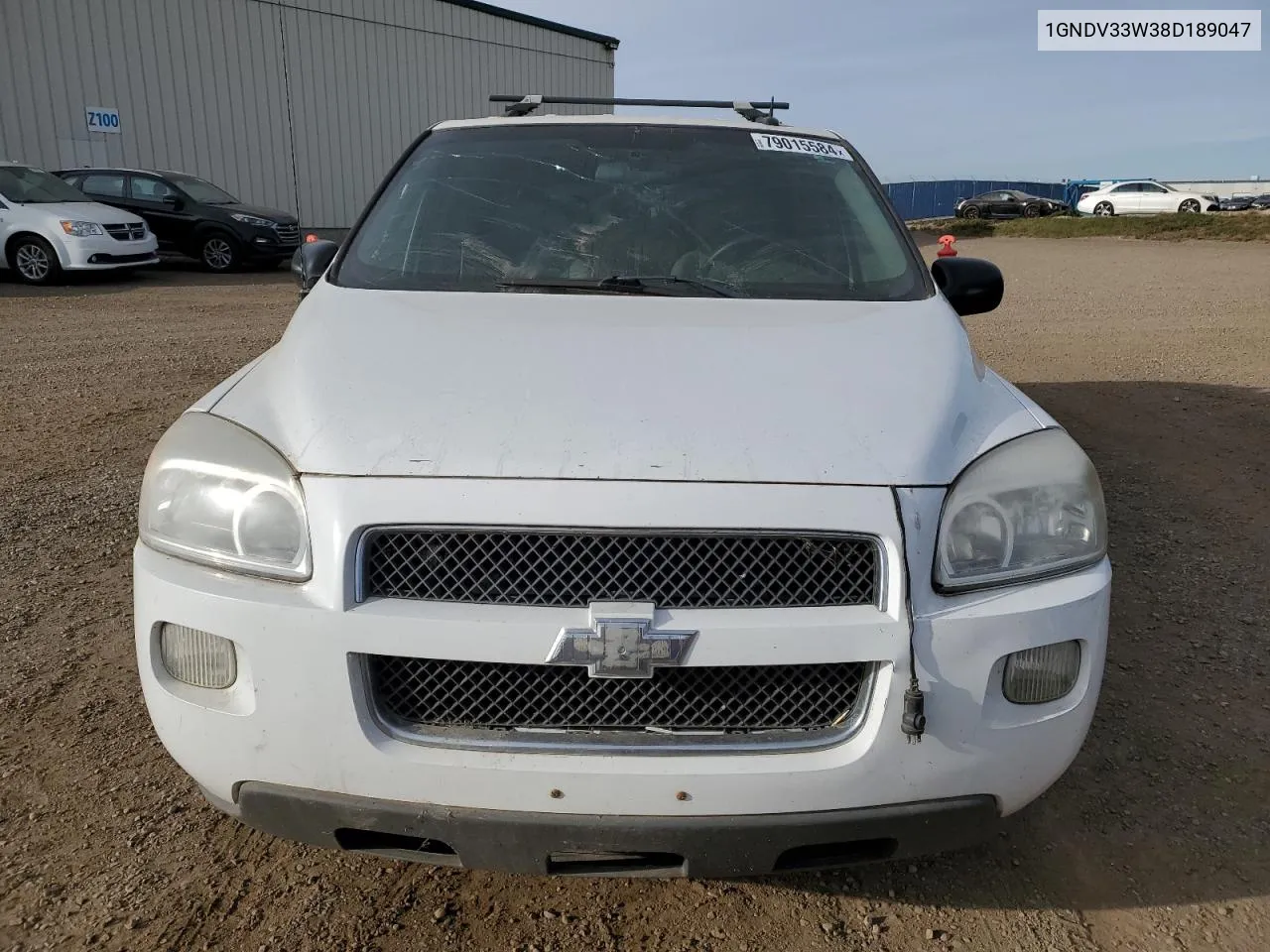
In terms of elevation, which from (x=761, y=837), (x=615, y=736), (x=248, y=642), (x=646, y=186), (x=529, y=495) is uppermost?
(x=646, y=186)

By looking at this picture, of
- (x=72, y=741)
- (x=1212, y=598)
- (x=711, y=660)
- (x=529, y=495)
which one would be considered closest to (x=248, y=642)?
(x=529, y=495)

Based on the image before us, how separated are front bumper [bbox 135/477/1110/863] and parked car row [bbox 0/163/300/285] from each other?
37.9 ft

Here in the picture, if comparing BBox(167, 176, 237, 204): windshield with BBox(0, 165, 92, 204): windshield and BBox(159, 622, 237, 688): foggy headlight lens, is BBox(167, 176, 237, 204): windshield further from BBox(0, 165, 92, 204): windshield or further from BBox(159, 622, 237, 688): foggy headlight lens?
BBox(159, 622, 237, 688): foggy headlight lens

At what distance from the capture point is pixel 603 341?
7.41 feet

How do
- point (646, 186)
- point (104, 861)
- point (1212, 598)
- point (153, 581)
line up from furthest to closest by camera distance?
point (1212, 598) < point (646, 186) < point (104, 861) < point (153, 581)

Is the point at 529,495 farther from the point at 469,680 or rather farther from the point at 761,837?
the point at 761,837

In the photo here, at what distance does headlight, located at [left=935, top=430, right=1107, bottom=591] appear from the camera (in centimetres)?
A: 183

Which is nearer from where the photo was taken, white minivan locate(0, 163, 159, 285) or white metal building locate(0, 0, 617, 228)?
white minivan locate(0, 163, 159, 285)

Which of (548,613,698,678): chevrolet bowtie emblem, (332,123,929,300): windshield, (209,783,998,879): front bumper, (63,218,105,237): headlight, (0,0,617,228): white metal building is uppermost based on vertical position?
(0,0,617,228): white metal building

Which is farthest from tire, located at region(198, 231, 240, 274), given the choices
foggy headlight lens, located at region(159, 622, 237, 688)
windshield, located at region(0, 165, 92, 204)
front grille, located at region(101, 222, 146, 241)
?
foggy headlight lens, located at region(159, 622, 237, 688)

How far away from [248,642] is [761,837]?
1.00 metres

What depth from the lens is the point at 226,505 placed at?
1.87 metres

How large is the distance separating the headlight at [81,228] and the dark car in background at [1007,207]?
1488 inches

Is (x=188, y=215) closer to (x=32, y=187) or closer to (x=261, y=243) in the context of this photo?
(x=261, y=243)
